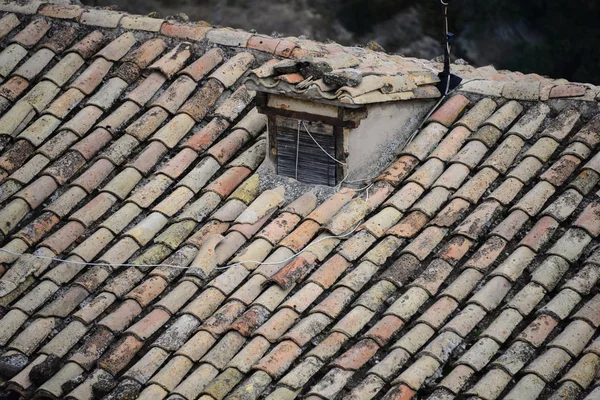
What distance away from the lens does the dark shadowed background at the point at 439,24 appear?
20156 millimetres

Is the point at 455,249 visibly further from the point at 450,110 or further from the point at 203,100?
the point at 203,100

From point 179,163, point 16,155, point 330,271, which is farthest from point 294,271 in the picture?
point 16,155

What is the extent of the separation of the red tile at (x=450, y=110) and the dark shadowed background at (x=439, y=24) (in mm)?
11733

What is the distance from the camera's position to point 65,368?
23.3 ft

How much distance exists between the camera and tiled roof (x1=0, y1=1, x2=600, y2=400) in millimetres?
6738

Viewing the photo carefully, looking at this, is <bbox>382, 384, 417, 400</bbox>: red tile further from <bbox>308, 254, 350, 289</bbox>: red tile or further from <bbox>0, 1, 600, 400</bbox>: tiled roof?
<bbox>308, 254, 350, 289</bbox>: red tile

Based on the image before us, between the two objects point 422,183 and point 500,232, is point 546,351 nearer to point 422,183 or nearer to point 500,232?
point 500,232

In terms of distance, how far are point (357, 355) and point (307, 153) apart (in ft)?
6.76

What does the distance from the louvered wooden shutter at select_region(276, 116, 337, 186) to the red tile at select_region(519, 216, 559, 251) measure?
5.60 ft

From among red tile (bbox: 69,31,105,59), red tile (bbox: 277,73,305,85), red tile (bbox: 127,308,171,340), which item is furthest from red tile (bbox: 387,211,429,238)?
red tile (bbox: 69,31,105,59)

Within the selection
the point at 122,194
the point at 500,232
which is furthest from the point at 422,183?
the point at 122,194

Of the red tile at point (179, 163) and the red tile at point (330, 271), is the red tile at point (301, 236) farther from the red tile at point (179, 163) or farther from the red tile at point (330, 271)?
the red tile at point (179, 163)

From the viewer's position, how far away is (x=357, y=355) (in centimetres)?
676

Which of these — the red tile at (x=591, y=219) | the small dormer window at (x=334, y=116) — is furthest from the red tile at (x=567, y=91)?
the red tile at (x=591, y=219)
